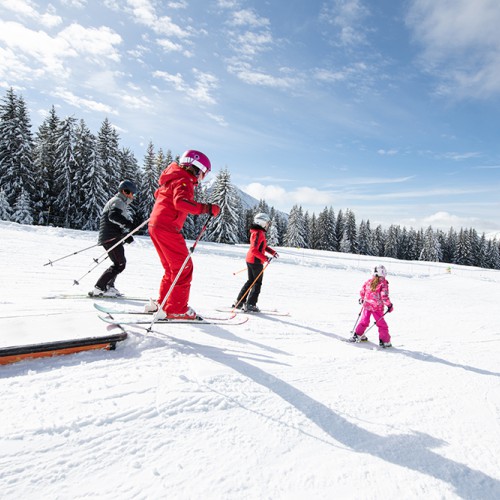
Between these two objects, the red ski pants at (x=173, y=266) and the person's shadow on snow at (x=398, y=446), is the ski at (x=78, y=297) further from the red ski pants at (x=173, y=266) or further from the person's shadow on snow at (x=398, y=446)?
the person's shadow on snow at (x=398, y=446)

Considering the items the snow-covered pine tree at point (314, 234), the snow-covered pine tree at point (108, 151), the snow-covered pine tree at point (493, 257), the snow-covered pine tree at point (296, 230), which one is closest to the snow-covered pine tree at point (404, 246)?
the snow-covered pine tree at point (493, 257)

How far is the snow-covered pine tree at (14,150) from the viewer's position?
31.4m

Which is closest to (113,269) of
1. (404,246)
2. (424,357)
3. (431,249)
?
(424,357)

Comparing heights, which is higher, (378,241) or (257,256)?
(378,241)

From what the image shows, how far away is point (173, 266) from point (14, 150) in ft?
121

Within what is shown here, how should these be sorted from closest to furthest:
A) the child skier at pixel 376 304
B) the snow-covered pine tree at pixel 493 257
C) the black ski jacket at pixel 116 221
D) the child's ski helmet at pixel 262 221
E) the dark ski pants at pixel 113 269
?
the child skier at pixel 376 304 → the dark ski pants at pixel 113 269 → the black ski jacket at pixel 116 221 → the child's ski helmet at pixel 262 221 → the snow-covered pine tree at pixel 493 257

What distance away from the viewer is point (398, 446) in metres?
2.59

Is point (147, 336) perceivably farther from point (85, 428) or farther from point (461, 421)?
point (461, 421)

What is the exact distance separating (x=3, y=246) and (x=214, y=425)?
11565mm

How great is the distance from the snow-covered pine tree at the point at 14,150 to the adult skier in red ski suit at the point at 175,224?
109ft

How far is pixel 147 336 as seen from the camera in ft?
13.0

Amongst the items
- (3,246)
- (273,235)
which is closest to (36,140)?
(3,246)

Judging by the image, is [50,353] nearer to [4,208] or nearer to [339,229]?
[4,208]

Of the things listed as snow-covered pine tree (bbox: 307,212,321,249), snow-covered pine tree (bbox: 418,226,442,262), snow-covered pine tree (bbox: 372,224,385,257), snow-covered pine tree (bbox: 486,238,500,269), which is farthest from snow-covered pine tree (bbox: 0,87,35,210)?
snow-covered pine tree (bbox: 486,238,500,269)
